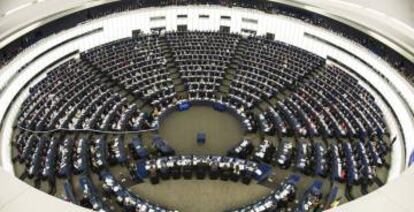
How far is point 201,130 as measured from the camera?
3331cm

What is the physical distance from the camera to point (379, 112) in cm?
3459

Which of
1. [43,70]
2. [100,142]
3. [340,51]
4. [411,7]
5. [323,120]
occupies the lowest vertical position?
[100,142]

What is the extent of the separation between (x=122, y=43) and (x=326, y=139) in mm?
21770

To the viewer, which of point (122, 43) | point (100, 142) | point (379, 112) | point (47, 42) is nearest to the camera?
point (100, 142)

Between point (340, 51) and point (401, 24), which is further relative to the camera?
point (340, 51)

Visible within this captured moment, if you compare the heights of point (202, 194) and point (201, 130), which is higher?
point (201, 130)

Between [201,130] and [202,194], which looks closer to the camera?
[202,194]

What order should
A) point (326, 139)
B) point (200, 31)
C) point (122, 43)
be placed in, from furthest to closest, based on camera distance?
point (200, 31), point (122, 43), point (326, 139)

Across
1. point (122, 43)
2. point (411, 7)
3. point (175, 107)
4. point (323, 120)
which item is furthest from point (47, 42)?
point (411, 7)

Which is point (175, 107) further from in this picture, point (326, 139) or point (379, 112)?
point (379, 112)

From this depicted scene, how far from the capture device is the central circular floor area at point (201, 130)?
31.7m

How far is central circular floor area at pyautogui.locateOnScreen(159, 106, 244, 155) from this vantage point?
31.7m

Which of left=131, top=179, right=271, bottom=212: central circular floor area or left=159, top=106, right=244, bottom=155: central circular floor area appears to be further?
left=159, top=106, right=244, bottom=155: central circular floor area

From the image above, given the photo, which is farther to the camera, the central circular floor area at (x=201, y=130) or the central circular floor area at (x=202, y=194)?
the central circular floor area at (x=201, y=130)
